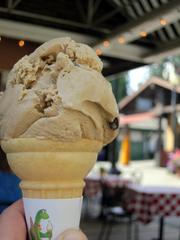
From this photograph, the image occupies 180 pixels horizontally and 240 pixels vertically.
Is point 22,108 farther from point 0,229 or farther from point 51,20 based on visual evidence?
point 51,20

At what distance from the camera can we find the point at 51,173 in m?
1.24

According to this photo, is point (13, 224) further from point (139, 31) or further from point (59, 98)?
point (139, 31)

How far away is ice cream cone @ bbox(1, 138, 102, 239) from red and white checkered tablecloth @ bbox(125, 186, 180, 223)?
3323 millimetres

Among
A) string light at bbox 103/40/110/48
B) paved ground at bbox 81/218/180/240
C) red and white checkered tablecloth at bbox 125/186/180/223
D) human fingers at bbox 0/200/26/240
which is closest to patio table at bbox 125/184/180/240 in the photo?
red and white checkered tablecloth at bbox 125/186/180/223

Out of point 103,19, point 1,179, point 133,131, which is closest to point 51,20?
point 103,19

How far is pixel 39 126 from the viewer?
47.8 inches

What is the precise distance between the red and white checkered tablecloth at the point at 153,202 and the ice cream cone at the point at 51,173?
3.32 meters

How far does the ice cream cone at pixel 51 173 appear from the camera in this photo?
1.23 metres

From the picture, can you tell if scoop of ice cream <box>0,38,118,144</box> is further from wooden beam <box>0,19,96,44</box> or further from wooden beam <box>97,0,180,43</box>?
wooden beam <box>0,19,96,44</box>

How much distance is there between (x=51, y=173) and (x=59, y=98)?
0.72ft

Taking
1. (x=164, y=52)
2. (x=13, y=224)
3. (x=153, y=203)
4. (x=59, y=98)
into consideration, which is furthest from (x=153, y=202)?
(x=59, y=98)

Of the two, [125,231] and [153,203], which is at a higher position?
[153,203]

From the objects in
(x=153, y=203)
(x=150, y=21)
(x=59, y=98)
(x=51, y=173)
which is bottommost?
(x=153, y=203)

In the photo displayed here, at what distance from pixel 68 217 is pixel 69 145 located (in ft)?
0.72
